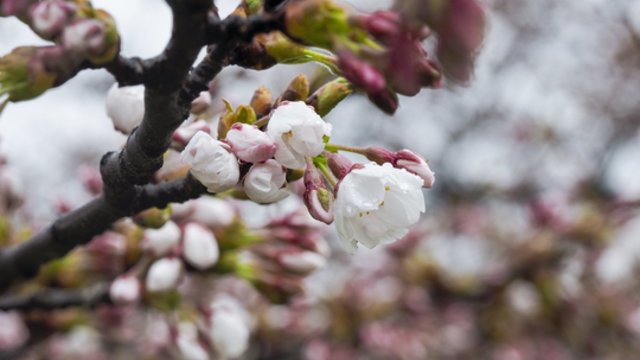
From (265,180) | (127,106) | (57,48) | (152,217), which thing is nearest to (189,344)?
(152,217)

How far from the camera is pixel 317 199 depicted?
0.61 m

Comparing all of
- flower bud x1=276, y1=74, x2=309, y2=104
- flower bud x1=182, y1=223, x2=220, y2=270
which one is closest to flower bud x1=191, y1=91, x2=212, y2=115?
flower bud x1=276, y1=74, x2=309, y2=104

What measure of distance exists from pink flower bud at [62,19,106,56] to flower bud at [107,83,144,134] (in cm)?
28

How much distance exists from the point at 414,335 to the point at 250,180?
180cm

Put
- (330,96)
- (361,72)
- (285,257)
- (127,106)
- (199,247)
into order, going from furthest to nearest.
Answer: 1. (285,257)
2. (199,247)
3. (127,106)
4. (330,96)
5. (361,72)

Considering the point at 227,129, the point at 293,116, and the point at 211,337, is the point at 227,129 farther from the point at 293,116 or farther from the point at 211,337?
the point at 211,337

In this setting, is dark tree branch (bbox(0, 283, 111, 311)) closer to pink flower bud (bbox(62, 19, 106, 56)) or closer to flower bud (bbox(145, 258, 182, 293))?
flower bud (bbox(145, 258, 182, 293))

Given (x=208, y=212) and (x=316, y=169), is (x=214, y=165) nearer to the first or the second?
(x=316, y=169)

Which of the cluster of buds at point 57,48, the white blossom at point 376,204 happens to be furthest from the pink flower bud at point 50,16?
the white blossom at point 376,204

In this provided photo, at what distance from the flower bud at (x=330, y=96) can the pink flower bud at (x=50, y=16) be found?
0.25 m

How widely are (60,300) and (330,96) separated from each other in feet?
2.44

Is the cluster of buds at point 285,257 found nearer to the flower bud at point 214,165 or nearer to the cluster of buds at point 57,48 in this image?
the flower bud at point 214,165

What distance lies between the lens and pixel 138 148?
2.03ft

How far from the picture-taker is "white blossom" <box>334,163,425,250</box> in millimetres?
592
